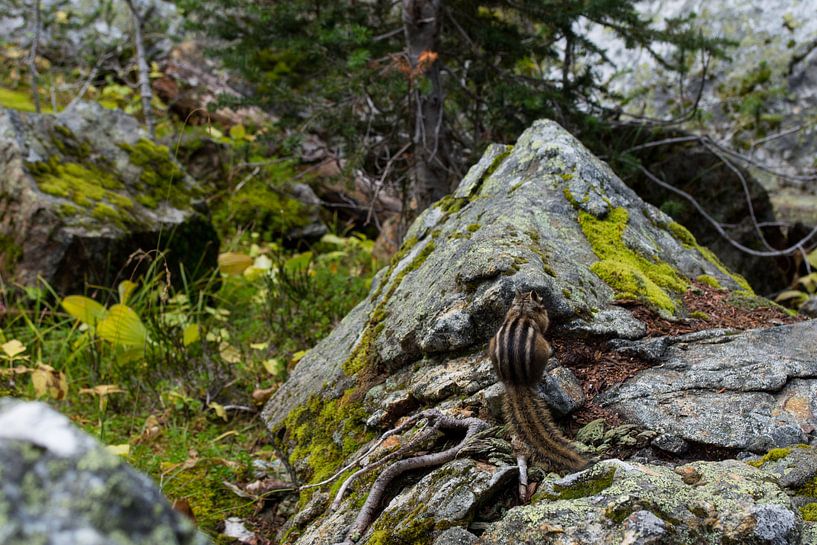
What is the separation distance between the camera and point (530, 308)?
9.01ft

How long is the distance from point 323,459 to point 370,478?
0.54 metres

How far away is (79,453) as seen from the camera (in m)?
0.94

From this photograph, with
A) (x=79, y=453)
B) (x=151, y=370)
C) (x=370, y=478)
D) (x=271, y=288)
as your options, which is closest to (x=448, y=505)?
(x=370, y=478)

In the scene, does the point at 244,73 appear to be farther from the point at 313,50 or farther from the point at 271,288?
the point at 271,288

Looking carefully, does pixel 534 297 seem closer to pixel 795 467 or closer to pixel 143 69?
pixel 795 467

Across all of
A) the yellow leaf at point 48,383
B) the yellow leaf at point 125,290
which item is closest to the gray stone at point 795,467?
the yellow leaf at point 48,383

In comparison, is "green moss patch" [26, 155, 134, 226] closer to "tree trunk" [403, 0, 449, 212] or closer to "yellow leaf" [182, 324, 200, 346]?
"yellow leaf" [182, 324, 200, 346]

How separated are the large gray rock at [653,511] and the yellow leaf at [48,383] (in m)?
3.69

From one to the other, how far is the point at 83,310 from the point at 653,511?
16.2 ft

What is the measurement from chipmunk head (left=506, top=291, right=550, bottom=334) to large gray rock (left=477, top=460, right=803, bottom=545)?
0.71 metres

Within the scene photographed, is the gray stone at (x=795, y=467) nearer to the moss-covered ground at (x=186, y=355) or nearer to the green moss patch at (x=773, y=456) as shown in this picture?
the green moss patch at (x=773, y=456)

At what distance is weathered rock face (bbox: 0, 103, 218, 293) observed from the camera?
6.18 meters

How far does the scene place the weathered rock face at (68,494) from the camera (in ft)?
2.81

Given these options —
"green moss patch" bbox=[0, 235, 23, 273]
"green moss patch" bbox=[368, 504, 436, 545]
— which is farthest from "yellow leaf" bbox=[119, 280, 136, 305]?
"green moss patch" bbox=[368, 504, 436, 545]
